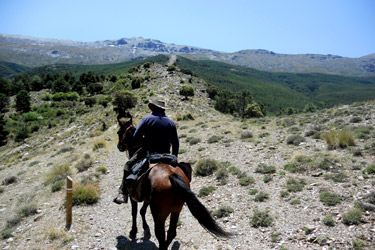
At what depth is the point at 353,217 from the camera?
224 inches

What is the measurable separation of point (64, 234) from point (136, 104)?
26.4 m

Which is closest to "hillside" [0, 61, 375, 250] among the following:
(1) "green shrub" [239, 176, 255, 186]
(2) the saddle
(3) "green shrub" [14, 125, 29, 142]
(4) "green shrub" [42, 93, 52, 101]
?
(1) "green shrub" [239, 176, 255, 186]

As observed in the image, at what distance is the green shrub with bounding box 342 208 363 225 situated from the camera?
222 inches

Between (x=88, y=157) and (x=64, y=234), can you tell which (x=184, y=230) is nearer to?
(x=64, y=234)

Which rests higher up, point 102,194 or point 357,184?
point 357,184

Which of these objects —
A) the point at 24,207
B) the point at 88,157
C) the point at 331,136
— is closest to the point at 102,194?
the point at 24,207

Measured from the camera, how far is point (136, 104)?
3228 cm

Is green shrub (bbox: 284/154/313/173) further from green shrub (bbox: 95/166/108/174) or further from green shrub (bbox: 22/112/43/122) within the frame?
green shrub (bbox: 22/112/43/122)

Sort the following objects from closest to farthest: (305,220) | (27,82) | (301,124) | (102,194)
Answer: (305,220), (102,194), (301,124), (27,82)

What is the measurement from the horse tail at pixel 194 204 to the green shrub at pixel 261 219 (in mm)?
2341

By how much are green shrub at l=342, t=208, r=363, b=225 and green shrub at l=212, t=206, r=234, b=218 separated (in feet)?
10.2

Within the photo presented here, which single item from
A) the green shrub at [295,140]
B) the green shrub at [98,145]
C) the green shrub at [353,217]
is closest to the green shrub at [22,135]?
the green shrub at [98,145]

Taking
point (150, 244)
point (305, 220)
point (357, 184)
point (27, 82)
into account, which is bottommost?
point (27, 82)

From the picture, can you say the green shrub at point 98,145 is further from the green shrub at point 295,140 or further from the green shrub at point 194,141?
the green shrub at point 295,140
